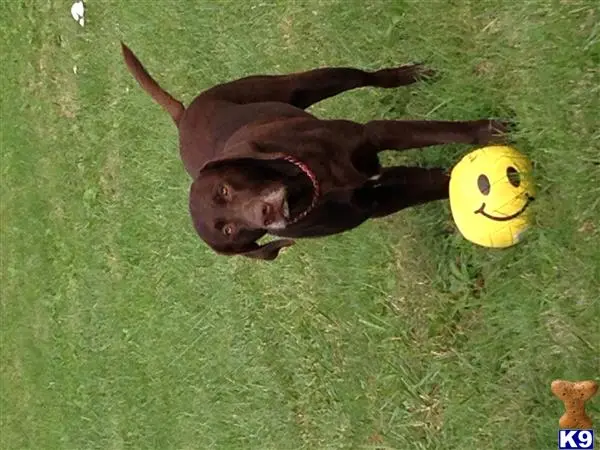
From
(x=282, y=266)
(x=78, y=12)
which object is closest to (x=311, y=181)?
(x=282, y=266)

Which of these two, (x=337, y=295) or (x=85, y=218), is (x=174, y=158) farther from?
(x=337, y=295)

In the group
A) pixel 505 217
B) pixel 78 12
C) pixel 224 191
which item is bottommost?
pixel 505 217

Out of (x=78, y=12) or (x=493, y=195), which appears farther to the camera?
(x=78, y=12)

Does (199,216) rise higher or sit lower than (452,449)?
higher

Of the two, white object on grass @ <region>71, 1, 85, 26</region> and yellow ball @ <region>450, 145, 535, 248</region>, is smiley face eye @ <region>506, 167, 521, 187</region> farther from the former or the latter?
white object on grass @ <region>71, 1, 85, 26</region>

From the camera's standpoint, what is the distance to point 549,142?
3.65 m

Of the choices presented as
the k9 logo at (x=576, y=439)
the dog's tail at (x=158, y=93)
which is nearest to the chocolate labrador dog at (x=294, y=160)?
the dog's tail at (x=158, y=93)

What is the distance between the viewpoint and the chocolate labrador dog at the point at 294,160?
352cm

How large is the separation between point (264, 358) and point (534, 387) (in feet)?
6.04

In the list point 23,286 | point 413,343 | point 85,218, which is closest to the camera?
point 413,343

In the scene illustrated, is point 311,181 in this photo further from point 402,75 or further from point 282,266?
point 282,266

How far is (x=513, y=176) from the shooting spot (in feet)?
11.8

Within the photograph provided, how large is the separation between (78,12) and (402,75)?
329cm

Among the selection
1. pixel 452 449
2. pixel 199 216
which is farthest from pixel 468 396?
pixel 199 216
